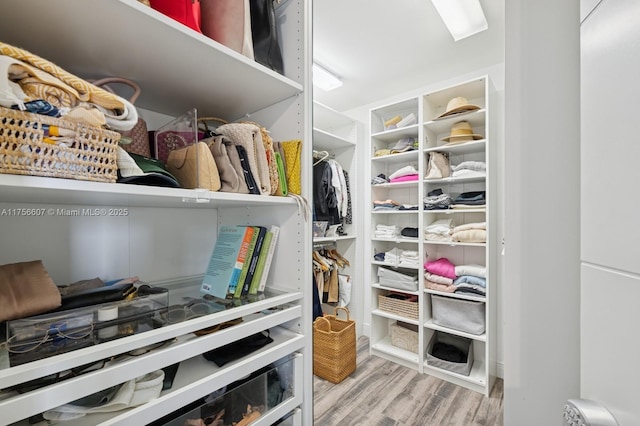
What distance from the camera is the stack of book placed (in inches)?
35.7

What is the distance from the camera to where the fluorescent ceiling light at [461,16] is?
5.09 feet

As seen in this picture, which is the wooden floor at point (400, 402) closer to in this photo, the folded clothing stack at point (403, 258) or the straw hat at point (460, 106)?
the folded clothing stack at point (403, 258)

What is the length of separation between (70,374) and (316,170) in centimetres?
222

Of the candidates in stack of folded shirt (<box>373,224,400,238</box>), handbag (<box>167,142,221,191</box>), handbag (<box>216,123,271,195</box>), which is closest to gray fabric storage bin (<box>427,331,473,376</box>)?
stack of folded shirt (<box>373,224,400,238</box>)

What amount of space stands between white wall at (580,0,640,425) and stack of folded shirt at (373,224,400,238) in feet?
7.01

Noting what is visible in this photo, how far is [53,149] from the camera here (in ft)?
1.62

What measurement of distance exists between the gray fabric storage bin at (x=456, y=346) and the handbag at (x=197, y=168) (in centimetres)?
224

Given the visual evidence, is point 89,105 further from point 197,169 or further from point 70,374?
point 70,374

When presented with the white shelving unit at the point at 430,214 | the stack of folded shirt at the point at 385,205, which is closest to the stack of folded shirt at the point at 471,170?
the white shelving unit at the point at 430,214

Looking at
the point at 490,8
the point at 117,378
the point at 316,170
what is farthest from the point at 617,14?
the point at 316,170

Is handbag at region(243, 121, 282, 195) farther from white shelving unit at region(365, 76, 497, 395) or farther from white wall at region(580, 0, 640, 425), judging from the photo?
white shelving unit at region(365, 76, 497, 395)

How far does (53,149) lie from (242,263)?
0.56 meters

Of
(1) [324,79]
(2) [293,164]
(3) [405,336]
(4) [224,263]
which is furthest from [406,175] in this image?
(4) [224,263]

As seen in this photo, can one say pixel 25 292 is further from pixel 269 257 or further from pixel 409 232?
pixel 409 232
